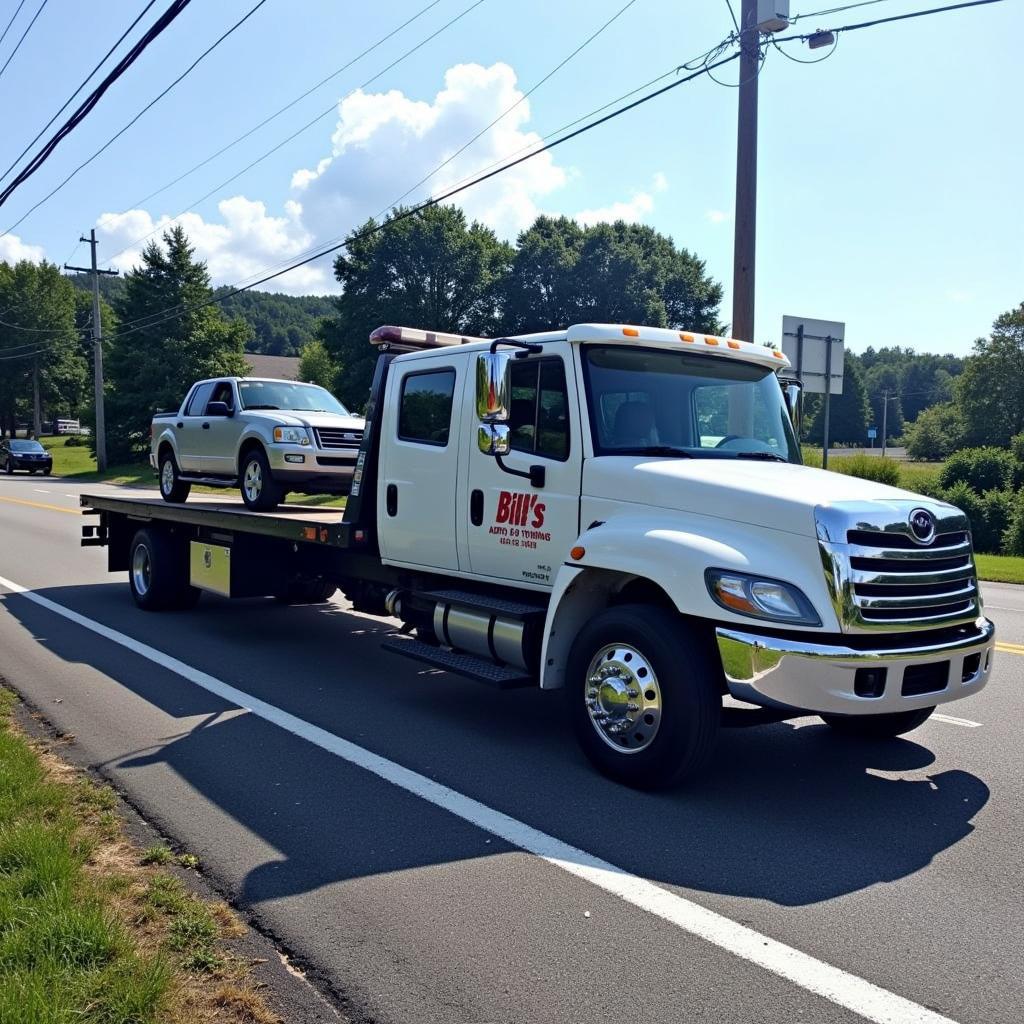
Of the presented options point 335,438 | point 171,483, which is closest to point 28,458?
point 171,483

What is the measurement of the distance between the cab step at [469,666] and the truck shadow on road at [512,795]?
438 mm

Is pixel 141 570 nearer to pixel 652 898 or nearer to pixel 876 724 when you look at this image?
pixel 876 724

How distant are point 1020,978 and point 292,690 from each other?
16.8 ft

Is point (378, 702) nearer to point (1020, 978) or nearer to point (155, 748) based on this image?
point (155, 748)

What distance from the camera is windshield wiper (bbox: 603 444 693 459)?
5570 millimetres

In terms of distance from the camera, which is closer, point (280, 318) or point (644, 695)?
point (644, 695)

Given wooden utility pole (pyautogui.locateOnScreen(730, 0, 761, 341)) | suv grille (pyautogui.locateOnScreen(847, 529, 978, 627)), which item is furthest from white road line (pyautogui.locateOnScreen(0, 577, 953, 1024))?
wooden utility pole (pyautogui.locateOnScreen(730, 0, 761, 341))

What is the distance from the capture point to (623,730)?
503 cm

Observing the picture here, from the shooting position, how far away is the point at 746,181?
41.9 ft

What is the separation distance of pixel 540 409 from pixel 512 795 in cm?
222

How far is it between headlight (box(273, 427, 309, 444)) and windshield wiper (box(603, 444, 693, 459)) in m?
5.02

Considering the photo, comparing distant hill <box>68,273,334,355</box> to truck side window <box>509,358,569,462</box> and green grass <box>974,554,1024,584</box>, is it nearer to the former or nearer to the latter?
green grass <box>974,554,1024,584</box>

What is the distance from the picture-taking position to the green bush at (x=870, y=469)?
882 inches

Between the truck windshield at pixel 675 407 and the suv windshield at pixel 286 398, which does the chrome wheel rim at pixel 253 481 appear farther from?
the truck windshield at pixel 675 407
